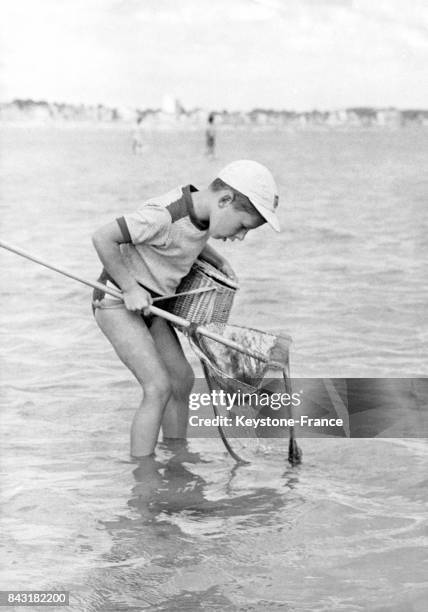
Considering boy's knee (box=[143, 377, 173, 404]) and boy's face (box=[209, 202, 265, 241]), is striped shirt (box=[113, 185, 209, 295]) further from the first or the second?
boy's knee (box=[143, 377, 173, 404])

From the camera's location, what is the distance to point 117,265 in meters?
5.12

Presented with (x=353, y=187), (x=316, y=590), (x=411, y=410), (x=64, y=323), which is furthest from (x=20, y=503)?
(x=353, y=187)

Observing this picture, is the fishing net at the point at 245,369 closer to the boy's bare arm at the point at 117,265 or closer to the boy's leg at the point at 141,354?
the boy's leg at the point at 141,354

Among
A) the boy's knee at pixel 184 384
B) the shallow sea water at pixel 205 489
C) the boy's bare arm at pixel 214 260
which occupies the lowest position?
the shallow sea water at pixel 205 489

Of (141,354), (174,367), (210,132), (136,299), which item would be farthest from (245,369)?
(210,132)

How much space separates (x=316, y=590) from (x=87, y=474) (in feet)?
5.68

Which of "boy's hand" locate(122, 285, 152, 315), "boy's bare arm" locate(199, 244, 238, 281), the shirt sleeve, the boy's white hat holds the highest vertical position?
the boy's white hat

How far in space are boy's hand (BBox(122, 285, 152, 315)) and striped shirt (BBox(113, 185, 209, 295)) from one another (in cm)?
11

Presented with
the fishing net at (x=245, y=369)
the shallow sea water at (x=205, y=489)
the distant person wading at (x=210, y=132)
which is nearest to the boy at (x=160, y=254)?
the fishing net at (x=245, y=369)

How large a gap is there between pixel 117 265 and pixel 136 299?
0.17m

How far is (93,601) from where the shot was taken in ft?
13.5

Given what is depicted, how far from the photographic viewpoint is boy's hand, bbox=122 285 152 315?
5.17 m

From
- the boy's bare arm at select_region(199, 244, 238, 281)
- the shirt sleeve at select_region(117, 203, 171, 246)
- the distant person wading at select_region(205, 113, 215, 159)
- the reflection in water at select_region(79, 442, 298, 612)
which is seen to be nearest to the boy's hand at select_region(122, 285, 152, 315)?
the shirt sleeve at select_region(117, 203, 171, 246)

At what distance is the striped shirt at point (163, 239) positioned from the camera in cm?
502
